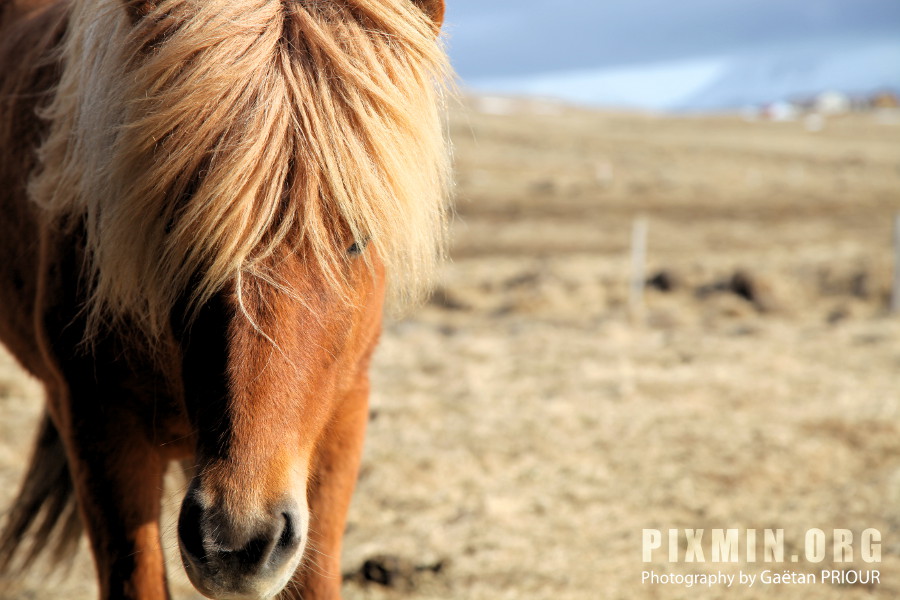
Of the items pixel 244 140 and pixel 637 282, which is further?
pixel 637 282

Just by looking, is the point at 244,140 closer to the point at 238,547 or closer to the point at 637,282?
the point at 238,547

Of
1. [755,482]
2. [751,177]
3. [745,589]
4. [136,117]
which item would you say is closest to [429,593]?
[745,589]

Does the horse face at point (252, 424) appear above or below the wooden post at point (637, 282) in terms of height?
above

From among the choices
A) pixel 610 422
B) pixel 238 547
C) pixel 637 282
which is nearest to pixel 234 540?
pixel 238 547

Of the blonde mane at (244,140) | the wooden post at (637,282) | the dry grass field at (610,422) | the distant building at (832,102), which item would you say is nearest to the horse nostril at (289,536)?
the blonde mane at (244,140)

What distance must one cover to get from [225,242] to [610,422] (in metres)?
3.81

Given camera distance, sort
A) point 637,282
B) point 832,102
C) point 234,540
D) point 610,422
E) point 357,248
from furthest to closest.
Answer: point 832,102
point 637,282
point 610,422
point 357,248
point 234,540

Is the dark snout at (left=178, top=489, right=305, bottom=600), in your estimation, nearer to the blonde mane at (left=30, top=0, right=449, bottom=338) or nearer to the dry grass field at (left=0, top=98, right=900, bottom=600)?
the blonde mane at (left=30, top=0, right=449, bottom=338)

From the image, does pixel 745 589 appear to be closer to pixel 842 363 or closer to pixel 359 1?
pixel 359 1

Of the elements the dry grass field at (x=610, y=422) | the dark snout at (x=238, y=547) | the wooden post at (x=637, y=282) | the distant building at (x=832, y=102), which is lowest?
the dry grass field at (x=610, y=422)

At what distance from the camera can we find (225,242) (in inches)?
56.7

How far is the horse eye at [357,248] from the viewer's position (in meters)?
1.61

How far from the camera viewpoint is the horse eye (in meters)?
1.61

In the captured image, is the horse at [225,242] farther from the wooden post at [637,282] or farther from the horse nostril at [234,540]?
the wooden post at [637,282]
